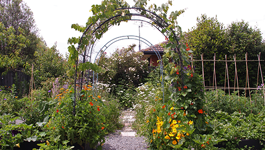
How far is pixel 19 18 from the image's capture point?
11445 mm

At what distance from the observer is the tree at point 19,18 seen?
11.0m

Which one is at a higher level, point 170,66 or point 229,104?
point 170,66

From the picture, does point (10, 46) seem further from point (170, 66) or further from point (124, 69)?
point (170, 66)

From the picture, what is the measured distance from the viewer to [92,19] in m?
2.55

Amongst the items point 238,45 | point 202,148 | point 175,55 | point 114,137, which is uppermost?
point 238,45

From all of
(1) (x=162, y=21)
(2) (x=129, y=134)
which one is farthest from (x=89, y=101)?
(1) (x=162, y=21)

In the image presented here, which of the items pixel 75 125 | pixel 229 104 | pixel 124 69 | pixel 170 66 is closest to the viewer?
pixel 75 125

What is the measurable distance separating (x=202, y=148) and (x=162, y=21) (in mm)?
1877

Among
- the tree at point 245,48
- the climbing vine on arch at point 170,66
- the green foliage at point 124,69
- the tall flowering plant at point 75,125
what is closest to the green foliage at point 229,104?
the climbing vine on arch at point 170,66

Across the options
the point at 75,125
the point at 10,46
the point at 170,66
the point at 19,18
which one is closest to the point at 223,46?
the point at 170,66

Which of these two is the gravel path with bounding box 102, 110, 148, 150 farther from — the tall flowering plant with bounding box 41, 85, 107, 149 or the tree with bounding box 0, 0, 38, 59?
the tree with bounding box 0, 0, 38, 59

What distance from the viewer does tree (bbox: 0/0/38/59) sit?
1097cm

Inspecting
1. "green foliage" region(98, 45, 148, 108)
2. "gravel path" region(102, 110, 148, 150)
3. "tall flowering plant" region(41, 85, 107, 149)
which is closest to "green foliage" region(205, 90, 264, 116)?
"gravel path" region(102, 110, 148, 150)

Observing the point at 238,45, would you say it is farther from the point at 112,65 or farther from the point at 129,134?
the point at 129,134
